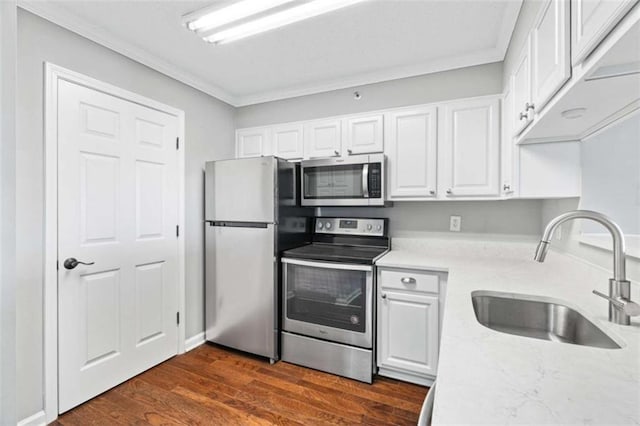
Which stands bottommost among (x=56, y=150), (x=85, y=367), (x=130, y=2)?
(x=85, y=367)

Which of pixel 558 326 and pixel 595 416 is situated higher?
pixel 595 416

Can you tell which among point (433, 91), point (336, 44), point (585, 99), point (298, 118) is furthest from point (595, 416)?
point (298, 118)

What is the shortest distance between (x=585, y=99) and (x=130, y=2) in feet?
7.44

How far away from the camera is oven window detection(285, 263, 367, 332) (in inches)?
86.4

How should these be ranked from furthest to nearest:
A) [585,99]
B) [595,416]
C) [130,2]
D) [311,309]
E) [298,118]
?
[298,118] < [311,309] < [130,2] < [585,99] < [595,416]

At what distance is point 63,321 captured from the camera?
1.82m

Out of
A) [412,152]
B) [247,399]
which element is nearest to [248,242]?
[247,399]

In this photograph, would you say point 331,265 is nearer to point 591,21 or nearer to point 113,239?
point 113,239

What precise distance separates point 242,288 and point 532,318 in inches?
79.0

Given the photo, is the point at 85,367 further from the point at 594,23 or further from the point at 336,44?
the point at 594,23

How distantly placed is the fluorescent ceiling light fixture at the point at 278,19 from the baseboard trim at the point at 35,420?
248 centimetres

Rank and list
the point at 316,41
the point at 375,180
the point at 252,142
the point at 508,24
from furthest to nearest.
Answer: the point at 252,142 < the point at 375,180 < the point at 316,41 < the point at 508,24

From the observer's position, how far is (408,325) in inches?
81.9

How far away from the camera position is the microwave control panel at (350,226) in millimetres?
2629
